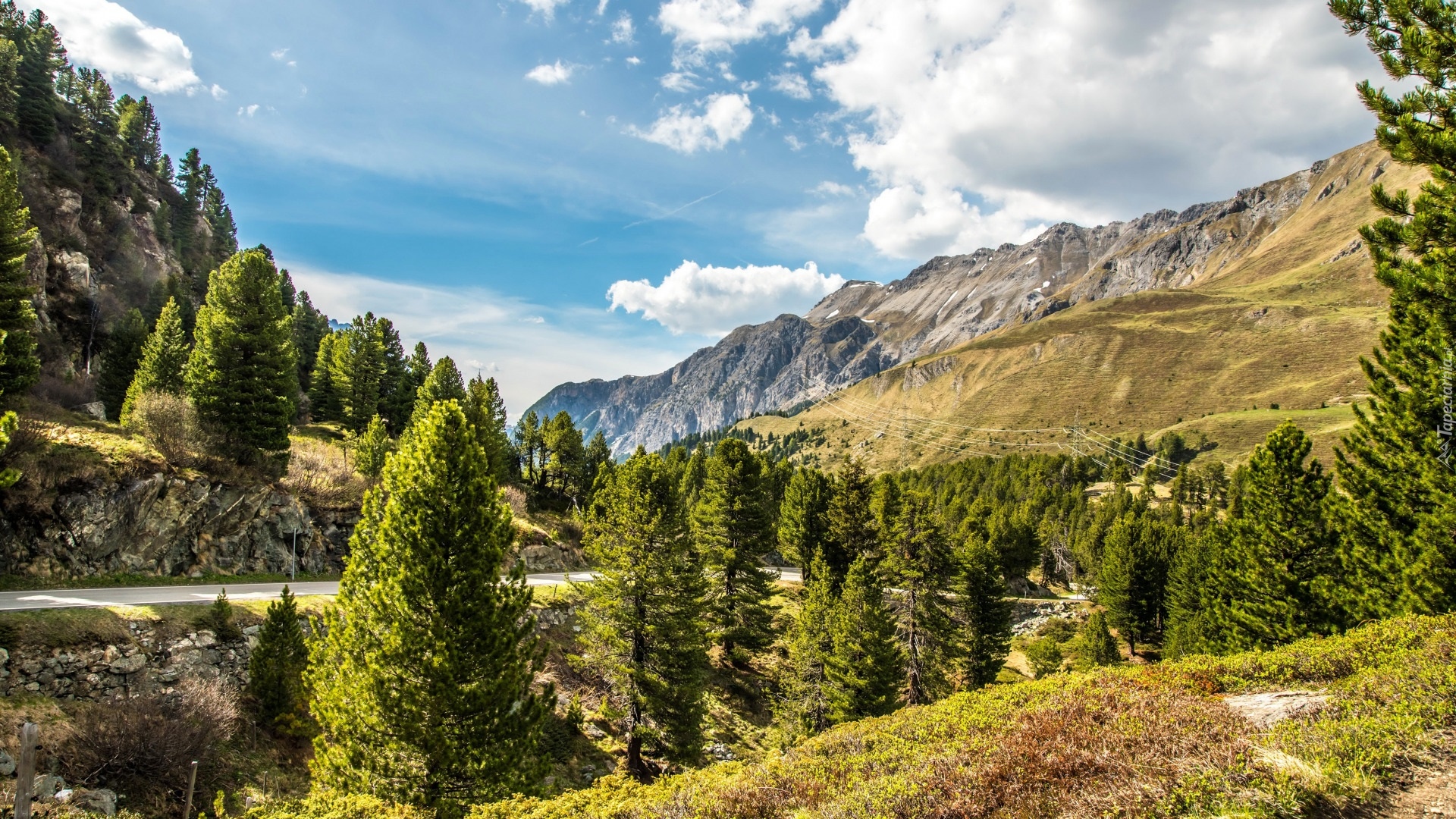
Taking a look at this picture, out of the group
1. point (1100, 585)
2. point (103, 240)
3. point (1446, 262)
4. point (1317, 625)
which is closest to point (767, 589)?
point (1317, 625)

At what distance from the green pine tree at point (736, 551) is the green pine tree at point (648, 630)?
36.2 feet

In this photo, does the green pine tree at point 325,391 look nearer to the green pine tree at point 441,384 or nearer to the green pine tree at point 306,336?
the green pine tree at point 306,336

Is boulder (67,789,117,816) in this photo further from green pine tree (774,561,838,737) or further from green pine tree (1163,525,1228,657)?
green pine tree (1163,525,1228,657)

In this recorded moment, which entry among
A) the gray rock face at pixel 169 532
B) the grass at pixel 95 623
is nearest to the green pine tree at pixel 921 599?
the grass at pixel 95 623

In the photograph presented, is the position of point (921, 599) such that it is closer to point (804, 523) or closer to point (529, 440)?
point (804, 523)

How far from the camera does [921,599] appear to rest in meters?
31.0

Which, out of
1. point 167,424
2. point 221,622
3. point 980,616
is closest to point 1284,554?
point 980,616

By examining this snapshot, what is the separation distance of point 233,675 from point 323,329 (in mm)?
97226

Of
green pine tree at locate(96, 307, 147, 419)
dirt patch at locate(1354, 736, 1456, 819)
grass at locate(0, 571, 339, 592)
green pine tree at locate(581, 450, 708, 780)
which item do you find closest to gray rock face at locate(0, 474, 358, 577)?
grass at locate(0, 571, 339, 592)

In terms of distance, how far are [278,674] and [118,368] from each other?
144ft

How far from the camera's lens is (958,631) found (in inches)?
1395

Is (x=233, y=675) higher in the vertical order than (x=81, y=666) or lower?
lower

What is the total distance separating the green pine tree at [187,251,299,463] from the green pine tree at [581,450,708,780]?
23108 mm

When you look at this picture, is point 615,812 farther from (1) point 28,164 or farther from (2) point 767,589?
(1) point 28,164
